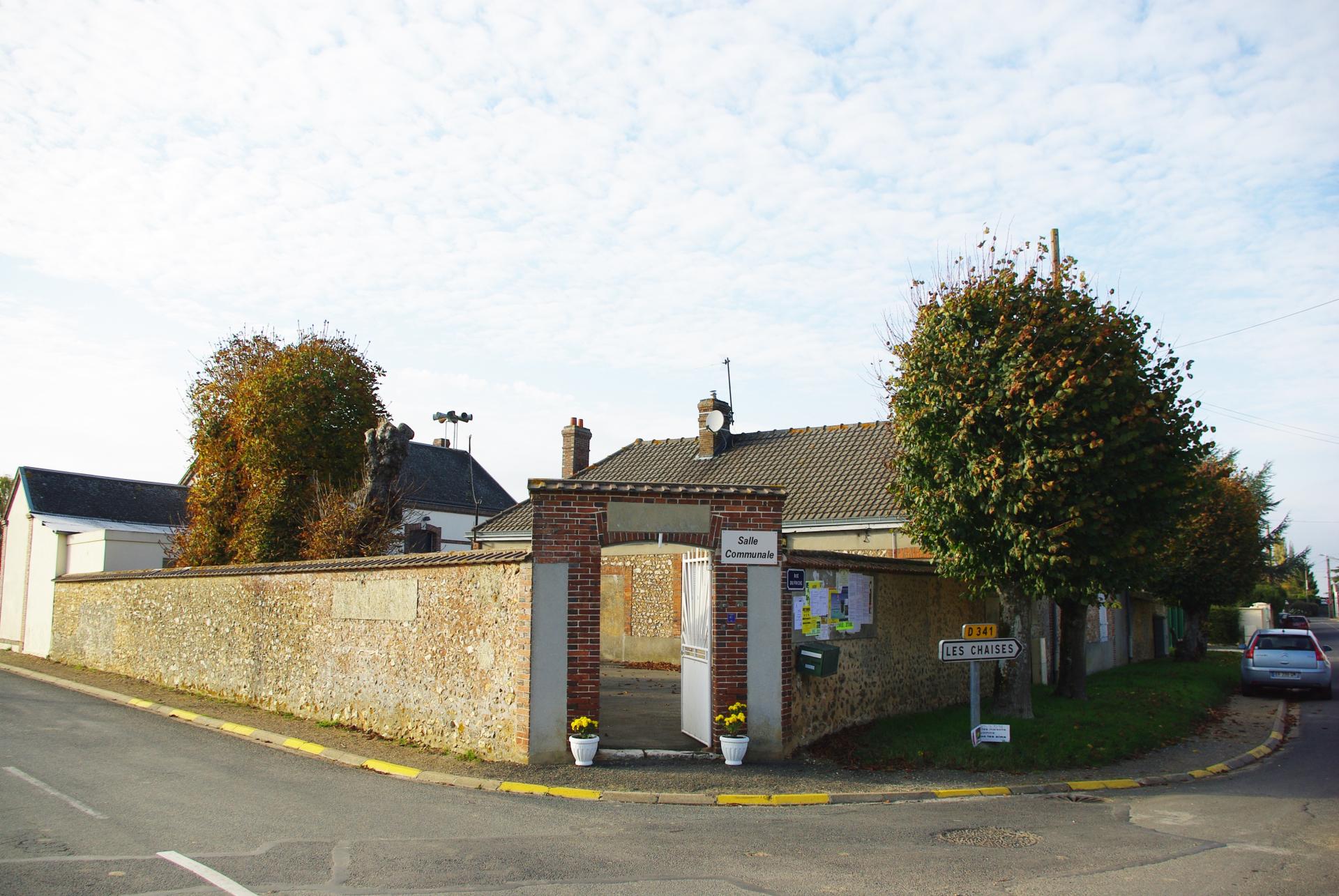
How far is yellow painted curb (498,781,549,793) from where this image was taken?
9.98 meters

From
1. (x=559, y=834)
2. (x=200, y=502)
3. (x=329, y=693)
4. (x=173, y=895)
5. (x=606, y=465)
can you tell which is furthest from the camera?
(x=606, y=465)

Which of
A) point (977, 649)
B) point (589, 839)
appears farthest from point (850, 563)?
point (589, 839)

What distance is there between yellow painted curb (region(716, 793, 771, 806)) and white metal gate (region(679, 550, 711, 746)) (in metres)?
1.61

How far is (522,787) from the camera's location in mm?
10047

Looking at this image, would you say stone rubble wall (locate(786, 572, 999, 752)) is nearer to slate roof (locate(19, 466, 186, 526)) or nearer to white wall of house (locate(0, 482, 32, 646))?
slate roof (locate(19, 466, 186, 526))

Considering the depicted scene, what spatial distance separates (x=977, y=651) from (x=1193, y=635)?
2233 centimetres

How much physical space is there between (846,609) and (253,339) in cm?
1757

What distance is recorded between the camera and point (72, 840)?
24.6 ft

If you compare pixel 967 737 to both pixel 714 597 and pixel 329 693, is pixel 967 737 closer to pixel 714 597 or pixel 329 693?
pixel 714 597

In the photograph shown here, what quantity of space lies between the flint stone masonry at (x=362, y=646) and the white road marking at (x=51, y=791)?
13.1 ft

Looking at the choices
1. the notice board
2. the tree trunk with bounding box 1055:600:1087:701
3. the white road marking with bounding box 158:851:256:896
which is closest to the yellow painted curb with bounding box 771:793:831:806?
the notice board

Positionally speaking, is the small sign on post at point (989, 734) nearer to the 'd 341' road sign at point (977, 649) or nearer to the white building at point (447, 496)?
the 'd 341' road sign at point (977, 649)

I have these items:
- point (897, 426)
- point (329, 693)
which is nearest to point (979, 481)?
point (897, 426)

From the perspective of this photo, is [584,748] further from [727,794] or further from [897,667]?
[897,667]
